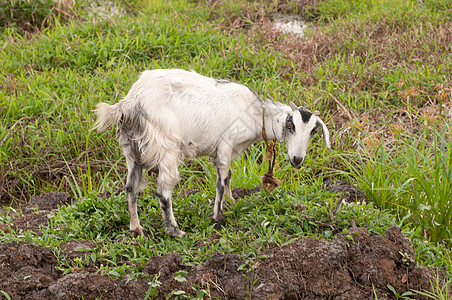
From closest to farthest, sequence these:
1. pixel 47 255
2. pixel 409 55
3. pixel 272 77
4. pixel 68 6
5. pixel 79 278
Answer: pixel 79 278
pixel 47 255
pixel 272 77
pixel 409 55
pixel 68 6

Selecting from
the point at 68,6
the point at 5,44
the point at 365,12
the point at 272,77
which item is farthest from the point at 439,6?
the point at 5,44

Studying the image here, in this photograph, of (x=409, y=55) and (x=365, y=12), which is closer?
(x=409, y=55)

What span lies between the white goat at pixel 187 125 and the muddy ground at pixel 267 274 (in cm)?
60

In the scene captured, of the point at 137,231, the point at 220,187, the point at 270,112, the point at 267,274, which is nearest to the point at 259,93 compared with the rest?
the point at 270,112

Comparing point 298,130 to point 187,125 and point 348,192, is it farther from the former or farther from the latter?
point 348,192

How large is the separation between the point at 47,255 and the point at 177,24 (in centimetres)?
470

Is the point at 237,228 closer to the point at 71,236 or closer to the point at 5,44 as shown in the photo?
the point at 71,236

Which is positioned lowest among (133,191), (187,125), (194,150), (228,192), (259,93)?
(259,93)

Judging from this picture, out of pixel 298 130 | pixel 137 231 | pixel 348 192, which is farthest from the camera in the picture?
pixel 348 192

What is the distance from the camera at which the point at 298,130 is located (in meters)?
3.67

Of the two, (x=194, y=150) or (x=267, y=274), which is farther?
(x=194, y=150)

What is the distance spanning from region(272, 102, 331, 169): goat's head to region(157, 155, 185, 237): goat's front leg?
759 millimetres

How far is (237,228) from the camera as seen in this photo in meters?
3.93

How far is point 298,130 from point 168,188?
99 centimetres
